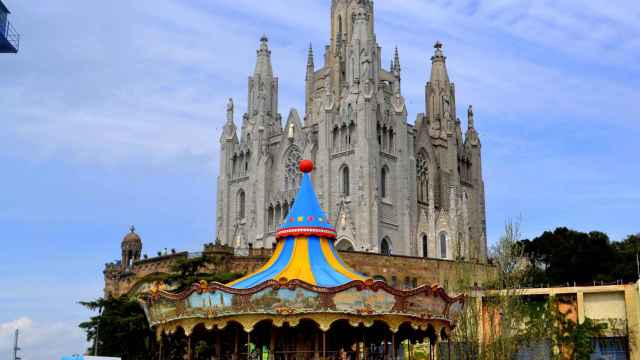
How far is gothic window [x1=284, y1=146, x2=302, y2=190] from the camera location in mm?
61906

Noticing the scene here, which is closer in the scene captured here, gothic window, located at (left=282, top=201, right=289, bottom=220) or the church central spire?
gothic window, located at (left=282, top=201, right=289, bottom=220)

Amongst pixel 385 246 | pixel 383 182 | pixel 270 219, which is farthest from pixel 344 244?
pixel 270 219

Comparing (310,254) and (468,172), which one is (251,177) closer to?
(468,172)

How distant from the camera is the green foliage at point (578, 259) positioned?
177ft

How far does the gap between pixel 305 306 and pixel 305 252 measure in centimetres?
304

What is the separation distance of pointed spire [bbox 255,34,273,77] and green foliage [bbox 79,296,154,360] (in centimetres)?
3178

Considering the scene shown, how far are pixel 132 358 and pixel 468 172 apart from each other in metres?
38.0

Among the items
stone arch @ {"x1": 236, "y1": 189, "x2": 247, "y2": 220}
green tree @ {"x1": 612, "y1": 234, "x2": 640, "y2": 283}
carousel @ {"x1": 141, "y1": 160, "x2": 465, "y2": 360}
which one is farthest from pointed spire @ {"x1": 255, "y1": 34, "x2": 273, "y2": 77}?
carousel @ {"x1": 141, "y1": 160, "x2": 465, "y2": 360}

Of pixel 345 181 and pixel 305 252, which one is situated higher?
pixel 345 181

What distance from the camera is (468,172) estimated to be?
225 feet

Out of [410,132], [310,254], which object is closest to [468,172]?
[410,132]

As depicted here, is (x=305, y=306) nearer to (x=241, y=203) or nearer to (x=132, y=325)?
(x=132, y=325)

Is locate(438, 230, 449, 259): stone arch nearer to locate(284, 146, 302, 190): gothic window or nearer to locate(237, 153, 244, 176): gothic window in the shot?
locate(284, 146, 302, 190): gothic window

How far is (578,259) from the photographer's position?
2205 inches
